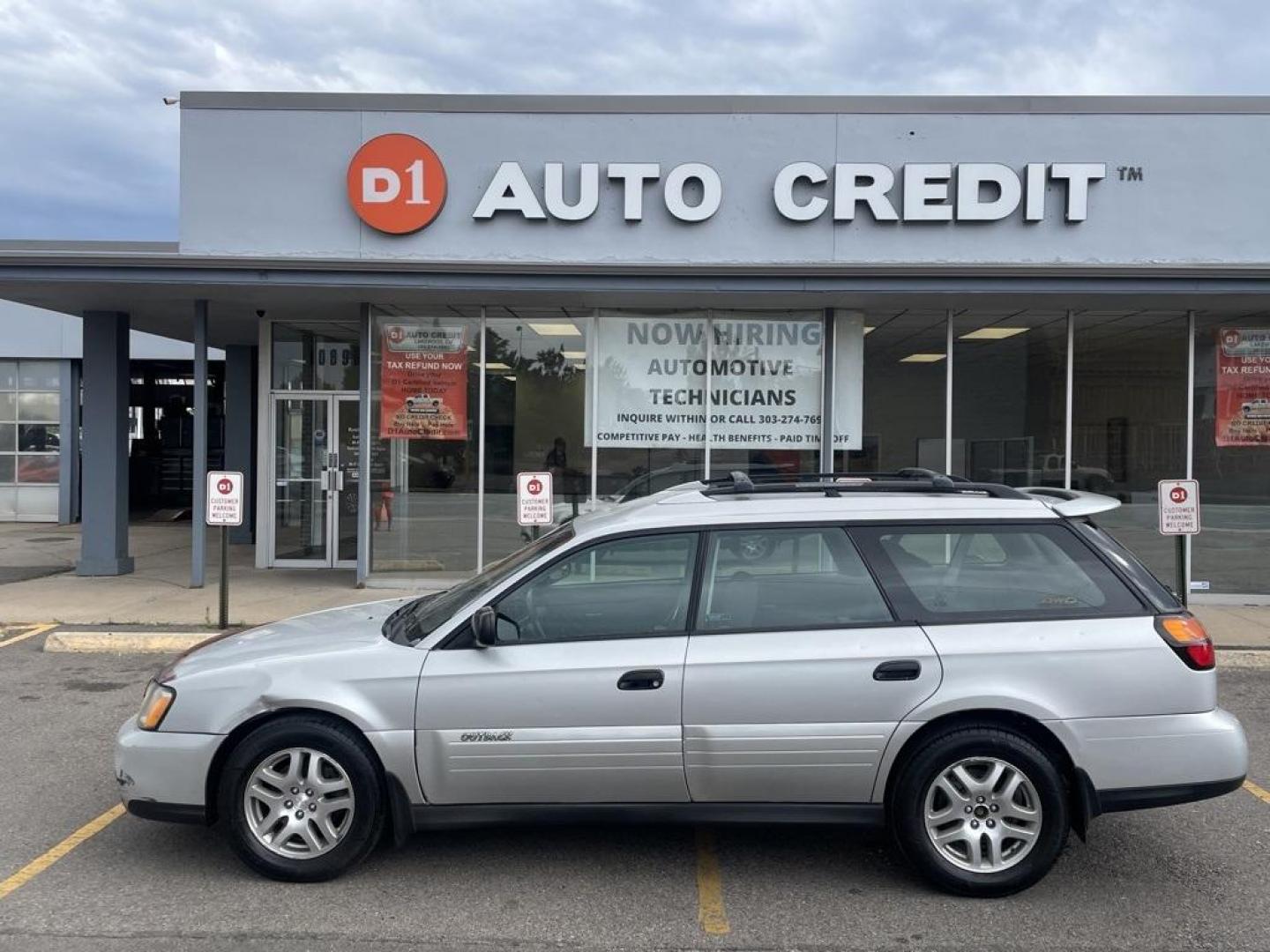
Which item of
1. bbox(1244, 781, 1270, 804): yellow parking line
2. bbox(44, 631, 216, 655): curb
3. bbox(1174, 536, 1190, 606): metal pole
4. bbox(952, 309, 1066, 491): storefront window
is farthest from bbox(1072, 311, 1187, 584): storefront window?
bbox(44, 631, 216, 655): curb

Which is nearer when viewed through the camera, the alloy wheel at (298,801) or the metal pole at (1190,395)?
the alloy wheel at (298,801)

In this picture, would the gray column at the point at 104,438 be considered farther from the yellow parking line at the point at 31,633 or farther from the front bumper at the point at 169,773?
the front bumper at the point at 169,773

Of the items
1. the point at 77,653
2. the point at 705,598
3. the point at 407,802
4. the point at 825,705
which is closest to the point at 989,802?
the point at 825,705

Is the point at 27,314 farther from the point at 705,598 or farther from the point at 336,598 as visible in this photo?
the point at 705,598

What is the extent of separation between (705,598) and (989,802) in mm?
1382

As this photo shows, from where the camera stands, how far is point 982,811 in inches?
159

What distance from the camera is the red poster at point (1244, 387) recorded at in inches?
452

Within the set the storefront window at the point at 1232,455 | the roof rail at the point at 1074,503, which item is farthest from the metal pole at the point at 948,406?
the roof rail at the point at 1074,503

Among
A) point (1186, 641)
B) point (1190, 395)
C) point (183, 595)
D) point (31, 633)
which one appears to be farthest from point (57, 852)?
point (1190, 395)

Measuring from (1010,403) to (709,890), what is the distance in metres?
9.13

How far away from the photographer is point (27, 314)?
68.2ft

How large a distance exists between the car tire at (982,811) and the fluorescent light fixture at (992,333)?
Answer: 859 cm

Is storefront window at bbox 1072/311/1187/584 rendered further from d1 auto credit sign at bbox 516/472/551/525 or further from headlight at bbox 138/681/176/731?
headlight at bbox 138/681/176/731

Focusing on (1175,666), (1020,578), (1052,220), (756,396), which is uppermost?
(1052,220)
